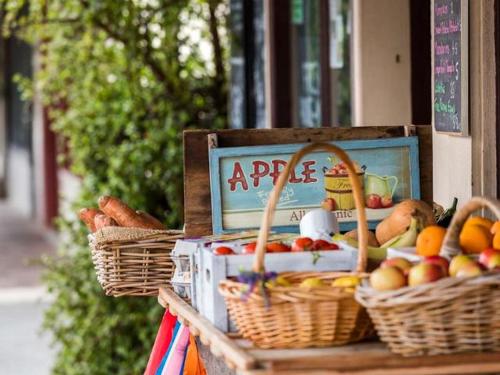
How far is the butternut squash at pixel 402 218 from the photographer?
3.09 meters

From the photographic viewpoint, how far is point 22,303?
419 inches

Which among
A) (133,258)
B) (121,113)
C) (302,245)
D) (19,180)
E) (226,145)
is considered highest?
(121,113)

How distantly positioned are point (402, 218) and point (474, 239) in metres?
0.44

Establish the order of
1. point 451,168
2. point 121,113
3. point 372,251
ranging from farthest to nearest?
1. point 121,113
2. point 451,168
3. point 372,251

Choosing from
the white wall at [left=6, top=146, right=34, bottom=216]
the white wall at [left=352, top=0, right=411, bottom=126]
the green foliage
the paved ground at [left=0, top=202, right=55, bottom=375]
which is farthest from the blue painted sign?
the white wall at [left=6, top=146, right=34, bottom=216]

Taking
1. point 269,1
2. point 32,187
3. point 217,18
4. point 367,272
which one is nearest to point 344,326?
point 367,272

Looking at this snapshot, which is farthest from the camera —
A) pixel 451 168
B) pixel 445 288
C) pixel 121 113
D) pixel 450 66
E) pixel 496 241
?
pixel 121 113

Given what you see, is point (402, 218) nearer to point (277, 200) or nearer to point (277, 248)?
point (277, 248)

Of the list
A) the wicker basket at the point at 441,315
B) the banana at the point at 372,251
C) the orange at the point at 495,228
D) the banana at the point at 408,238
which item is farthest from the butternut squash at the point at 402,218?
the wicker basket at the point at 441,315

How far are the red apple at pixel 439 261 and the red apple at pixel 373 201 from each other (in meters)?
0.82

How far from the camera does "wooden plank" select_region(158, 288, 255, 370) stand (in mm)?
2432

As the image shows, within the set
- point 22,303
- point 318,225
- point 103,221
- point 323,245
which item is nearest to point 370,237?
point 318,225

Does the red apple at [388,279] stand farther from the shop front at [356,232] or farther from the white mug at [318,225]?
the white mug at [318,225]

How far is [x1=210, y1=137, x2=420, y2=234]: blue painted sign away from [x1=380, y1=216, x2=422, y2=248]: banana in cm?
38
